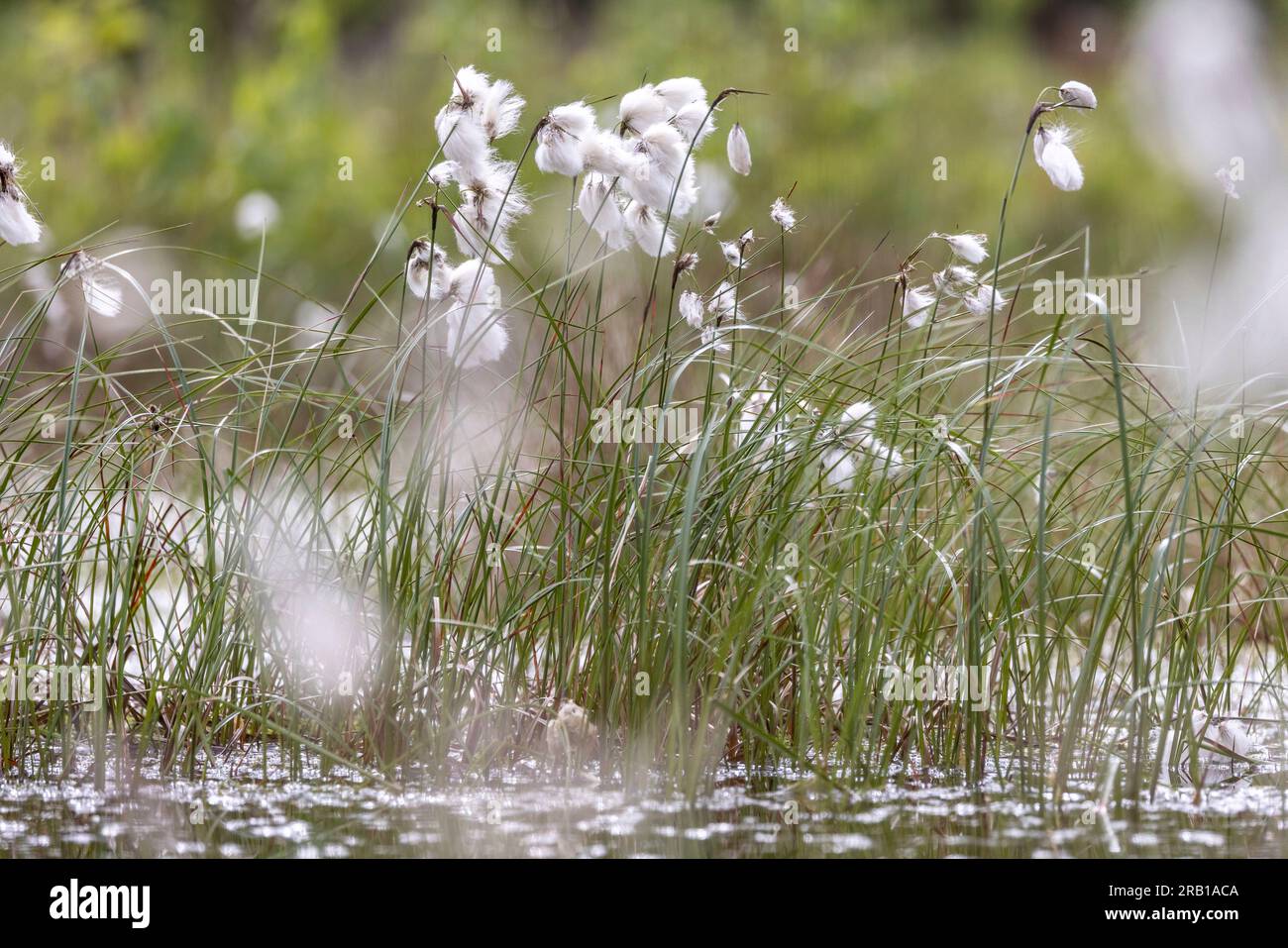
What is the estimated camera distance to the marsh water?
5.41 feet

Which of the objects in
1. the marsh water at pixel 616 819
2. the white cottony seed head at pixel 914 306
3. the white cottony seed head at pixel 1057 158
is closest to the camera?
Result: the marsh water at pixel 616 819

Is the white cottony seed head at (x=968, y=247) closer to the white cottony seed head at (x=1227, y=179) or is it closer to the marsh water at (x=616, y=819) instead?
the white cottony seed head at (x=1227, y=179)

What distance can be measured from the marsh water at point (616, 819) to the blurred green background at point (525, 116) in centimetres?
390

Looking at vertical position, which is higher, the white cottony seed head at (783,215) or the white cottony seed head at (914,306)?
the white cottony seed head at (783,215)

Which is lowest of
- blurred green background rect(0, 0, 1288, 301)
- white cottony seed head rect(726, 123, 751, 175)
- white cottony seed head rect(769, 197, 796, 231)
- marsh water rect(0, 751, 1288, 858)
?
marsh water rect(0, 751, 1288, 858)

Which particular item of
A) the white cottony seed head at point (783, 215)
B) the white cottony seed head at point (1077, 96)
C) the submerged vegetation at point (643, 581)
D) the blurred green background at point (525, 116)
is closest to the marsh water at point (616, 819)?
the submerged vegetation at point (643, 581)

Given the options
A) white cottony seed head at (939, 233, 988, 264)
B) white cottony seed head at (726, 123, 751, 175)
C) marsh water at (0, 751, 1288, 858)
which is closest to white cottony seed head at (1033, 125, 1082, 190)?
white cottony seed head at (939, 233, 988, 264)

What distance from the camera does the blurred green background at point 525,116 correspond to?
6.56 m

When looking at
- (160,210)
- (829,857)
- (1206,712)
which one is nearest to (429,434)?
(829,857)

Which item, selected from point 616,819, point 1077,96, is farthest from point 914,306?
point 616,819

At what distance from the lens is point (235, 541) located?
2180 millimetres

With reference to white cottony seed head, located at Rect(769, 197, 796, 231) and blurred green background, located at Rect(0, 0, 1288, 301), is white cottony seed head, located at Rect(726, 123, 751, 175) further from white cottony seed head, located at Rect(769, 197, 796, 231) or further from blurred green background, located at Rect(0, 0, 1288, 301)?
blurred green background, located at Rect(0, 0, 1288, 301)

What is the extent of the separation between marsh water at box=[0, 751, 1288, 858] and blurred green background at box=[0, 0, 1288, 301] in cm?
390

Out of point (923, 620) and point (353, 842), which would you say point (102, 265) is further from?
point (923, 620)
